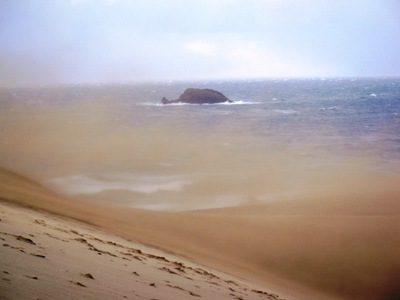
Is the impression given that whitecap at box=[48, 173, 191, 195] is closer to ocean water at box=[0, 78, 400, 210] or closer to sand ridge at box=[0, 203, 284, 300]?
ocean water at box=[0, 78, 400, 210]

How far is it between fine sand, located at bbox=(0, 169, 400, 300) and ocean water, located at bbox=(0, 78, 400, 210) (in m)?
0.93

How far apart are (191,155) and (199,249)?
7.00 m

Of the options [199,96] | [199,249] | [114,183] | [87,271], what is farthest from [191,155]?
[199,96]

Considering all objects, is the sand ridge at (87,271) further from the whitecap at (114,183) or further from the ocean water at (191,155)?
the whitecap at (114,183)

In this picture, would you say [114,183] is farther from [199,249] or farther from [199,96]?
[199,96]

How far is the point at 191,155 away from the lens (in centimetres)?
1303

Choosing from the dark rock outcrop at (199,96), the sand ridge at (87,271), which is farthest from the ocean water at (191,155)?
the dark rock outcrop at (199,96)

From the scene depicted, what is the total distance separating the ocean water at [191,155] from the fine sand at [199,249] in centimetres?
93

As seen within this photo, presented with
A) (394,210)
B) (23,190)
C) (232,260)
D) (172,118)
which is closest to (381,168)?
(394,210)

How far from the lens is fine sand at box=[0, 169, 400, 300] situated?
2944 mm

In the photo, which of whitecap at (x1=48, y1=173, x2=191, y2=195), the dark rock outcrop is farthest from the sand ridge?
the dark rock outcrop

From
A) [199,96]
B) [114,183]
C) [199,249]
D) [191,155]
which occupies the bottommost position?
[199,249]

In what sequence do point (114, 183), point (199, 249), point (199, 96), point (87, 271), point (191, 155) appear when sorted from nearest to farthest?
point (87, 271)
point (199, 249)
point (114, 183)
point (191, 155)
point (199, 96)

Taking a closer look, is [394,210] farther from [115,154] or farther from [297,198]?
[115,154]
